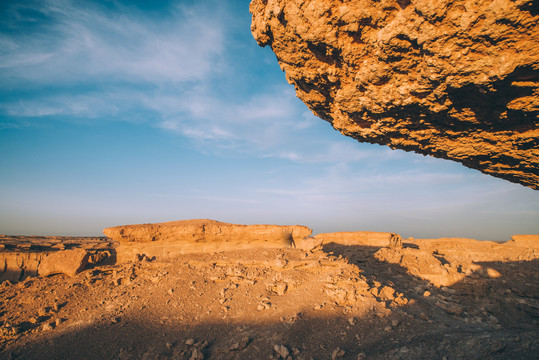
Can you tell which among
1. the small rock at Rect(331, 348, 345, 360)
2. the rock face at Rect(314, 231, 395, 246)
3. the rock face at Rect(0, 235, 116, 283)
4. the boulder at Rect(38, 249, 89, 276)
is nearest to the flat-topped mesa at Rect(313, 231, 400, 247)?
the rock face at Rect(314, 231, 395, 246)

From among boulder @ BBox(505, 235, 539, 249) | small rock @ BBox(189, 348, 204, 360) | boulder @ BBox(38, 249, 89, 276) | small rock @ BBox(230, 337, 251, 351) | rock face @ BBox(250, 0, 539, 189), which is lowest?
small rock @ BBox(189, 348, 204, 360)

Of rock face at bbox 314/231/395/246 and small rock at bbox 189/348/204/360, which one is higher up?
rock face at bbox 314/231/395/246

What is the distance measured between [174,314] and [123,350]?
3.99 feet

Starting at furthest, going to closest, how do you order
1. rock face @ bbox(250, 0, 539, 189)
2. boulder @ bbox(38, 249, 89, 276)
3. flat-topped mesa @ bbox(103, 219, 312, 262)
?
flat-topped mesa @ bbox(103, 219, 312, 262)
boulder @ bbox(38, 249, 89, 276)
rock face @ bbox(250, 0, 539, 189)

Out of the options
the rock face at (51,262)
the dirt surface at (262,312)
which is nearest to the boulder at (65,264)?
the rock face at (51,262)

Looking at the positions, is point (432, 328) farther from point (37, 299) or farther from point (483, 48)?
point (37, 299)

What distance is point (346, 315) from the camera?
5.55 meters

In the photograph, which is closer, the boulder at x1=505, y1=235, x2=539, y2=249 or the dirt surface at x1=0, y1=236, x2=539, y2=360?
the dirt surface at x1=0, y1=236, x2=539, y2=360

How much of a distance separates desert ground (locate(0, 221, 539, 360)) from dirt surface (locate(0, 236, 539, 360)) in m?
0.03

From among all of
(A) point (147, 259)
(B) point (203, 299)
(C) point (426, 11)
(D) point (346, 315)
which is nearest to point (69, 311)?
(A) point (147, 259)

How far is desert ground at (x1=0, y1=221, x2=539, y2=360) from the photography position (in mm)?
4719

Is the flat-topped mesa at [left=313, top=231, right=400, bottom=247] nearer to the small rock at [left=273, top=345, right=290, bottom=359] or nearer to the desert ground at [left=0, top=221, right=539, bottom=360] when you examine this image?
the desert ground at [left=0, top=221, right=539, bottom=360]

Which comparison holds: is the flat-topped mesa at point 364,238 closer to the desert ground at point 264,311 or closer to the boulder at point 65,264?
the desert ground at point 264,311

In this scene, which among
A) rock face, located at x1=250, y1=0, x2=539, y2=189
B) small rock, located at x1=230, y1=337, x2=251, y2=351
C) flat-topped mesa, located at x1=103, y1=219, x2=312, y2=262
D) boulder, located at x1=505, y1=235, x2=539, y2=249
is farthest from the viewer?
boulder, located at x1=505, y1=235, x2=539, y2=249
